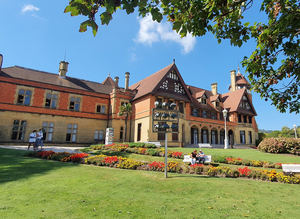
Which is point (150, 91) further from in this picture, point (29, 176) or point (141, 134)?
point (29, 176)

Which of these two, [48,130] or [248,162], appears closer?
[248,162]

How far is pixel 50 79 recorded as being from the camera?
90.5 ft

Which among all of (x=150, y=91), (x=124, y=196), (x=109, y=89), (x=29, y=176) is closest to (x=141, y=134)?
(x=150, y=91)

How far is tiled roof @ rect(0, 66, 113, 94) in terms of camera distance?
81.4 ft

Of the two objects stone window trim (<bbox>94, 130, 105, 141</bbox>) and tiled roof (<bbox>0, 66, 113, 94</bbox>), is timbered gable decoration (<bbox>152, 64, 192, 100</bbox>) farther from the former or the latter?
stone window trim (<bbox>94, 130, 105, 141</bbox>)

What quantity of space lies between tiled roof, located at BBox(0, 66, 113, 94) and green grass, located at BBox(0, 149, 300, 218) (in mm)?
21999

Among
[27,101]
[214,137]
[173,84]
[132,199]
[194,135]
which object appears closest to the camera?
[132,199]

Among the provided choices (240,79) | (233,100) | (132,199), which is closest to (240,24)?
(132,199)

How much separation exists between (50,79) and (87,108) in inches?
274

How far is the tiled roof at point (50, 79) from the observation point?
2480 cm

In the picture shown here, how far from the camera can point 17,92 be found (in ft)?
78.7

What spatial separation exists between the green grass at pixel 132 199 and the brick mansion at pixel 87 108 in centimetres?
1827

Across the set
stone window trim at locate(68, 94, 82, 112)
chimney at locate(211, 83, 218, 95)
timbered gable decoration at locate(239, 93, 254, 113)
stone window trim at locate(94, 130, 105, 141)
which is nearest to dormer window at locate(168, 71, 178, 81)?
stone window trim at locate(94, 130, 105, 141)

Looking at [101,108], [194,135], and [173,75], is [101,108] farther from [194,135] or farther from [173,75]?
[194,135]
